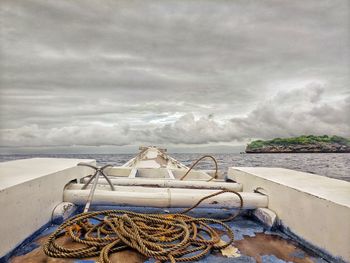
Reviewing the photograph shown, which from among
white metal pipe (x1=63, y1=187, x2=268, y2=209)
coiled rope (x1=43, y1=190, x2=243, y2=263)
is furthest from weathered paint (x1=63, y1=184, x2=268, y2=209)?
coiled rope (x1=43, y1=190, x2=243, y2=263)

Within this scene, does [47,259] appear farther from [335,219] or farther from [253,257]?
[335,219]

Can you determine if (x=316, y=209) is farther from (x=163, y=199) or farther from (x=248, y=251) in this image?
(x=163, y=199)

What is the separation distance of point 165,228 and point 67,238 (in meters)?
0.90

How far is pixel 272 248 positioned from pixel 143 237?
1.15 meters

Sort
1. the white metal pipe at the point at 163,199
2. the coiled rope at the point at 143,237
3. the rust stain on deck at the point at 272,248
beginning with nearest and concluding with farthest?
the coiled rope at the point at 143,237 < the rust stain on deck at the point at 272,248 < the white metal pipe at the point at 163,199

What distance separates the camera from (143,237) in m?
2.18

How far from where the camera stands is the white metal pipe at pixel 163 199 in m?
2.84

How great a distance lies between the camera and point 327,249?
196cm

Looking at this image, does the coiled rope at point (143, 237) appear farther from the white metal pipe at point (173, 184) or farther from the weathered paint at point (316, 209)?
the white metal pipe at point (173, 184)

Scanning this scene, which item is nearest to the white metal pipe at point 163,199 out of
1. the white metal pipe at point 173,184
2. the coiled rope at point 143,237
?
the coiled rope at point 143,237

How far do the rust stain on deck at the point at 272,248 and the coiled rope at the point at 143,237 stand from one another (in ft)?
0.51

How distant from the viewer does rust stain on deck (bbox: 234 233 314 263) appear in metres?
2.06

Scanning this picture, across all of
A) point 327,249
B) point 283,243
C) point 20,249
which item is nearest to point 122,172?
point 20,249

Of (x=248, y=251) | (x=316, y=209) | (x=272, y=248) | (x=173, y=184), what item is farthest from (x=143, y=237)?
(x=173, y=184)
